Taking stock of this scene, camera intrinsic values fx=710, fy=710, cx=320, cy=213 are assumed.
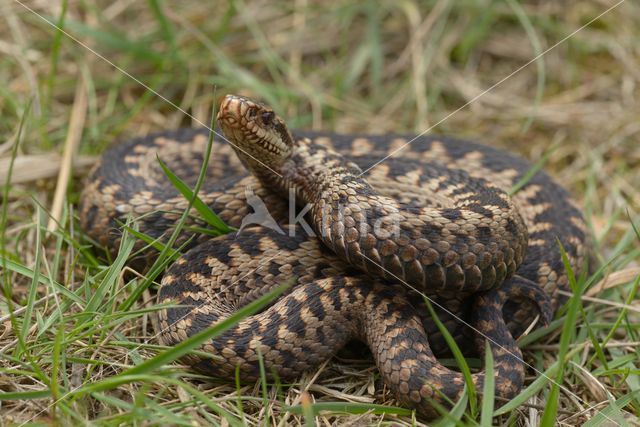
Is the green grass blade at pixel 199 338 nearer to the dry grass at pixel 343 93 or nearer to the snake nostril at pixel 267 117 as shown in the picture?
the dry grass at pixel 343 93

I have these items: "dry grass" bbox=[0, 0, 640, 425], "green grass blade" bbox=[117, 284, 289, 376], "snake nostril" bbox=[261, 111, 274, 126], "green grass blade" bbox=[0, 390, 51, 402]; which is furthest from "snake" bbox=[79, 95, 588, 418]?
"green grass blade" bbox=[0, 390, 51, 402]

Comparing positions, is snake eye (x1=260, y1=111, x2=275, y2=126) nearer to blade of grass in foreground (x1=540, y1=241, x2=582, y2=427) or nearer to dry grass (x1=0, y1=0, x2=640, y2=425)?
dry grass (x1=0, y1=0, x2=640, y2=425)

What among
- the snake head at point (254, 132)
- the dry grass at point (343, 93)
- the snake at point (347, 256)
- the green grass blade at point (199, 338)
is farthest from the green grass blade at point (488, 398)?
the snake head at point (254, 132)

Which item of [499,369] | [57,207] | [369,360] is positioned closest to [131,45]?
[57,207]

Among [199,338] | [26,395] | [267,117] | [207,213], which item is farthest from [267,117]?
[26,395]

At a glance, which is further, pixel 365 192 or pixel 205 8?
pixel 205 8

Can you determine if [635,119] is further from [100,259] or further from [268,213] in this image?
[100,259]
